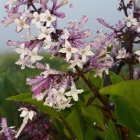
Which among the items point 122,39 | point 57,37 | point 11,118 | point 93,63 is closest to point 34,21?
point 57,37

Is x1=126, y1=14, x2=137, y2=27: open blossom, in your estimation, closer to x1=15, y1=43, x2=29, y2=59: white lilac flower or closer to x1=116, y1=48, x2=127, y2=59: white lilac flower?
x1=116, y1=48, x2=127, y2=59: white lilac flower

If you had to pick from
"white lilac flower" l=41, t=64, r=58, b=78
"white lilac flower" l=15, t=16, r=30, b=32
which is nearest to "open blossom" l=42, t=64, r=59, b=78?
"white lilac flower" l=41, t=64, r=58, b=78

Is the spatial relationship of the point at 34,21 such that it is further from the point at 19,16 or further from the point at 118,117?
the point at 118,117

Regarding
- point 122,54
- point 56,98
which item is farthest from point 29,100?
point 122,54

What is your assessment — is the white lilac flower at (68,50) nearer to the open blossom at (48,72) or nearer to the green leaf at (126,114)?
the open blossom at (48,72)

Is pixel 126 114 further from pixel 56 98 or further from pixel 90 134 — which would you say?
pixel 90 134

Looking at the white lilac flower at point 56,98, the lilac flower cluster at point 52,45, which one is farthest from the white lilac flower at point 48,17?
the white lilac flower at point 56,98
